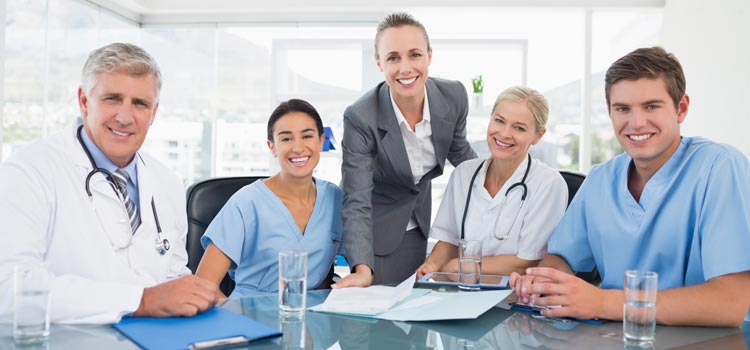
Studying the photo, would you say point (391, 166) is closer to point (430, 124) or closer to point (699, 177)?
point (430, 124)

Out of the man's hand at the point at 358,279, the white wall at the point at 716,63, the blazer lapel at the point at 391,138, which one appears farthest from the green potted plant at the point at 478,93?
the man's hand at the point at 358,279

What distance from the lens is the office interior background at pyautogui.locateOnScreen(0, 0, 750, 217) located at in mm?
4512

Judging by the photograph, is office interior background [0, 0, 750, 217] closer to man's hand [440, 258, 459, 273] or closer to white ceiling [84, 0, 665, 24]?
white ceiling [84, 0, 665, 24]

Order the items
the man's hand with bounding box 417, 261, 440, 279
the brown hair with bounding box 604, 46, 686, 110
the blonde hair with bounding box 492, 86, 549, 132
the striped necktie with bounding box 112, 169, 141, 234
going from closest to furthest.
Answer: the brown hair with bounding box 604, 46, 686, 110, the striped necktie with bounding box 112, 169, 141, 234, the man's hand with bounding box 417, 261, 440, 279, the blonde hair with bounding box 492, 86, 549, 132

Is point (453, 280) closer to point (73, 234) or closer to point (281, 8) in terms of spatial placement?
point (73, 234)

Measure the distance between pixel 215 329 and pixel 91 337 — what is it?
0.73 feet

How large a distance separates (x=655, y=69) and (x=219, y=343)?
1195 millimetres

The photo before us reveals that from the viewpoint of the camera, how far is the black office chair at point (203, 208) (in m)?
2.34

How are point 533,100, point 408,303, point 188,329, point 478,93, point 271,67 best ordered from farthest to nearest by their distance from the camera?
1. point 271,67
2. point 478,93
3. point 533,100
4. point 408,303
5. point 188,329

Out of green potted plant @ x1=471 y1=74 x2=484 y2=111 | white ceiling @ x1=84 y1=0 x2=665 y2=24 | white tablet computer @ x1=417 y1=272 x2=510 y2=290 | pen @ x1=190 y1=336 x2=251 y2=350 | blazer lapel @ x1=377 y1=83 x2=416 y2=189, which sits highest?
white ceiling @ x1=84 y1=0 x2=665 y2=24

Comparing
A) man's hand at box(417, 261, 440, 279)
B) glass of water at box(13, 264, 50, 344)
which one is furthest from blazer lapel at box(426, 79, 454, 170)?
glass of water at box(13, 264, 50, 344)

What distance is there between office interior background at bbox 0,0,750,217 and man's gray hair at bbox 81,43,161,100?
311 cm

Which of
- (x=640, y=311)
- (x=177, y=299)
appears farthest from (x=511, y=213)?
(x=177, y=299)

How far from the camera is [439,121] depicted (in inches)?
104
